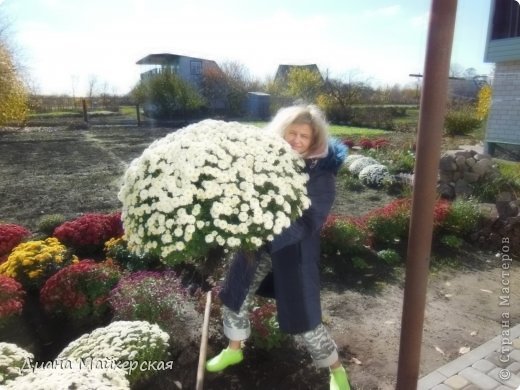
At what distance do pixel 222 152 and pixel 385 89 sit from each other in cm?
2880

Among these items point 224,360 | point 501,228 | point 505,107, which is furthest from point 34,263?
point 505,107

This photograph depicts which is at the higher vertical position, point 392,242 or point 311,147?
point 311,147

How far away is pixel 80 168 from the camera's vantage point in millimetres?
10891

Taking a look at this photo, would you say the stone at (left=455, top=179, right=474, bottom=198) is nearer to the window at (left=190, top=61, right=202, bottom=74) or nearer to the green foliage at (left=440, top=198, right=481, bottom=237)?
the green foliage at (left=440, top=198, right=481, bottom=237)

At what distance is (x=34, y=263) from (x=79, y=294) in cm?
81

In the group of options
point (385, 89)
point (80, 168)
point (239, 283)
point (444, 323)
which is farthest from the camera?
point (385, 89)

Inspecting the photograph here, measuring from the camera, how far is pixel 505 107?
11.7 m

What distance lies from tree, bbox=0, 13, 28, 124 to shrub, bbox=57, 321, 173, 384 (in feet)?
38.4

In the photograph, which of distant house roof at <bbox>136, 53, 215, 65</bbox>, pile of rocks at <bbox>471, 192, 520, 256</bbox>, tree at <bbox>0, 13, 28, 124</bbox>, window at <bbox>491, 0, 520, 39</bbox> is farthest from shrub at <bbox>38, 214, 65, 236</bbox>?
distant house roof at <bbox>136, 53, 215, 65</bbox>

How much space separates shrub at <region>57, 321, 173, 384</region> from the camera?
7.66 feet

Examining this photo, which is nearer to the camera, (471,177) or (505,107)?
(471,177)

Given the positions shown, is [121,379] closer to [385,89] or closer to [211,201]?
[211,201]

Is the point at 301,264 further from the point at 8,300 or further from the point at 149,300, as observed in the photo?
the point at 8,300

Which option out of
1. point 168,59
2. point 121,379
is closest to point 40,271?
point 121,379
